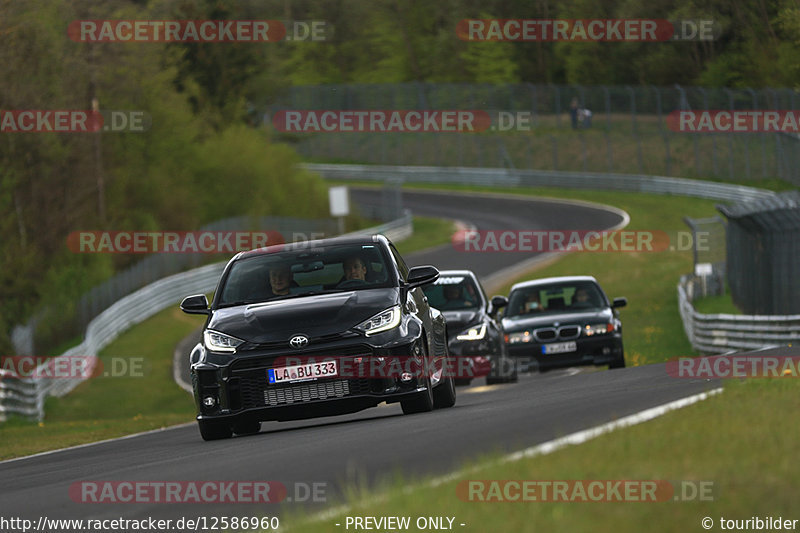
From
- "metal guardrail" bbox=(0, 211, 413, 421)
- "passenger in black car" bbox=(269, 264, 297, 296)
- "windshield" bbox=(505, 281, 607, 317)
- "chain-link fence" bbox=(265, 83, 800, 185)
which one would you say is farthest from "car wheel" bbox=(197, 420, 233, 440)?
"chain-link fence" bbox=(265, 83, 800, 185)

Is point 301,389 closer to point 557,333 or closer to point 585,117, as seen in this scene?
point 557,333

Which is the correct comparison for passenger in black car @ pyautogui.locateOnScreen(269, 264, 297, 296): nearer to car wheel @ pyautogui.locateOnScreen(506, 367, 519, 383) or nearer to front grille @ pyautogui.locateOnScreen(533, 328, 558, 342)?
car wheel @ pyautogui.locateOnScreen(506, 367, 519, 383)

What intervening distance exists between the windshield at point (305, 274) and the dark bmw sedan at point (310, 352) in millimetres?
20

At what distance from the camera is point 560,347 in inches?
829

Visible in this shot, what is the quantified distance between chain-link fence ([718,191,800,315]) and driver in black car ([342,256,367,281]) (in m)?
12.7

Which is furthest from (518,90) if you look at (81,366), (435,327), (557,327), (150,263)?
(435,327)

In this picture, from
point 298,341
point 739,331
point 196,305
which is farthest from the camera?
point 739,331

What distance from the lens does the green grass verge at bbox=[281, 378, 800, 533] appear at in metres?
5.18

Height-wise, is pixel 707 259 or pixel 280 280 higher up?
pixel 280 280

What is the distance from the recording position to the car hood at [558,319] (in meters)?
21.1

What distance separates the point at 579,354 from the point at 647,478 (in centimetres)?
1514

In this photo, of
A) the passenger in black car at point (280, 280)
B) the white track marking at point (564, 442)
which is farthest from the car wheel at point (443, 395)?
the white track marking at point (564, 442)

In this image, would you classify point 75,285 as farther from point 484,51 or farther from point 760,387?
point 484,51

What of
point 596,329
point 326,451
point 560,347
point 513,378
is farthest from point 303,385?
point 596,329
